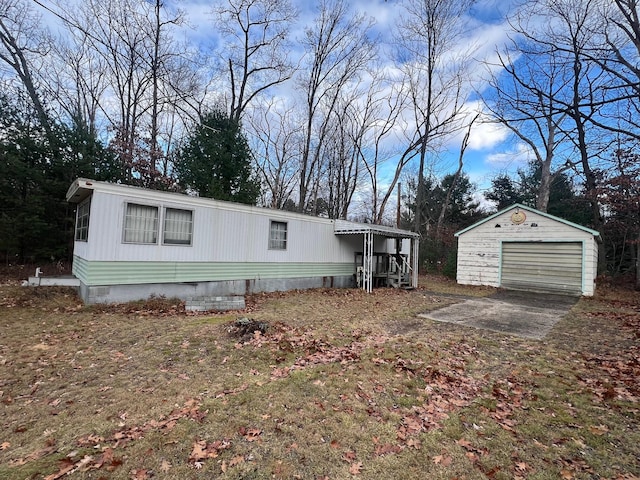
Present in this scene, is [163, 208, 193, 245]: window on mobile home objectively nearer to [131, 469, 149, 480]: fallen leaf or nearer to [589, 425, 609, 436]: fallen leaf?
[131, 469, 149, 480]: fallen leaf

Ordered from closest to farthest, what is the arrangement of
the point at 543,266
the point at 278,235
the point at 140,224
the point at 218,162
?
the point at 140,224
the point at 278,235
the point at 543,266
the point at 218,162

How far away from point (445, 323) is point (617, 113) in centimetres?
1303

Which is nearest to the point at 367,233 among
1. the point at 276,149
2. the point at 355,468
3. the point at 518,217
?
the point at 518,217

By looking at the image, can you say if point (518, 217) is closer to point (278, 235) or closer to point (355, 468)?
point (278, 235)

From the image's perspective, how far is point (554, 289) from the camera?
40.8ft

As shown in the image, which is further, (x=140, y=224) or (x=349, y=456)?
(x=140, y=224)

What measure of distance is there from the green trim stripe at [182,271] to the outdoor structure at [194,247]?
0.07 ft

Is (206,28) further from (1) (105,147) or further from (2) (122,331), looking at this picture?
(2) (122,331)

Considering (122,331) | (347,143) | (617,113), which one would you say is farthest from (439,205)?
(122,331)

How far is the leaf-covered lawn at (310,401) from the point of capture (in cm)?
248

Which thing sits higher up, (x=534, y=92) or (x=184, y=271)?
(x=534, y=92)

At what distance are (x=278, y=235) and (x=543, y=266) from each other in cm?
1092

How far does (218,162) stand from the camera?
637 inches

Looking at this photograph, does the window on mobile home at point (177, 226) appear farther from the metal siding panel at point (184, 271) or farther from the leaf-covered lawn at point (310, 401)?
the leaf-covered lawn at point (310, 401)
